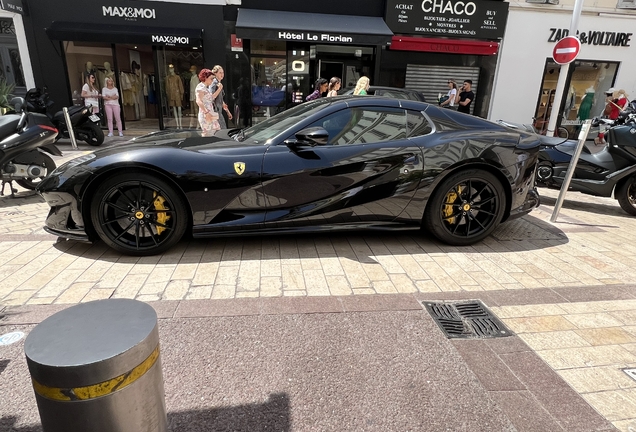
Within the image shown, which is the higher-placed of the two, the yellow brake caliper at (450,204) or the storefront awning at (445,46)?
the storefront awning at (445,46)

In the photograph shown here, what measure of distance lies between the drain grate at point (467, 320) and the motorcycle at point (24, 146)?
529cm

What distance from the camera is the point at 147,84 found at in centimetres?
1305

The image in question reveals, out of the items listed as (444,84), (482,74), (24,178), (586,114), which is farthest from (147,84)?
(586,114)

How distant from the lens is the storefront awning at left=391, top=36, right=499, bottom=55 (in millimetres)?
11633

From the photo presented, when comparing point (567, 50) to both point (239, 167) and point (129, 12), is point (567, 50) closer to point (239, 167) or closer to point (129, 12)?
point (239, 167)

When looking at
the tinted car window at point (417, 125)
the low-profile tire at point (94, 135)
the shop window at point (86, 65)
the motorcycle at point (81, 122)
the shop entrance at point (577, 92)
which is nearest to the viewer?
Answer: the tinted car window at point (417, 125)

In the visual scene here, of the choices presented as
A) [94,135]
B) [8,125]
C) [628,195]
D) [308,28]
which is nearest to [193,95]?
[94,135]

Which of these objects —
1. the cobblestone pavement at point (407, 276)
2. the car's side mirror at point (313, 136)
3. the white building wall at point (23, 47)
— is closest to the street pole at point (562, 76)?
the cobblestone pavement at point (407, 276)

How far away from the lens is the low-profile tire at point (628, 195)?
5.76 meters

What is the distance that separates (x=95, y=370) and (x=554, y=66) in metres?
15.1

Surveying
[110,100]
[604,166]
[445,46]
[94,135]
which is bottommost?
[94,135]

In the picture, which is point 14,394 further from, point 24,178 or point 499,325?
point 24,178

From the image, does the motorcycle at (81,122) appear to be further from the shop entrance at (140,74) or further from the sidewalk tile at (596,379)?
the sidewalk tile at (596,379)

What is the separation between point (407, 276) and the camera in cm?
342
